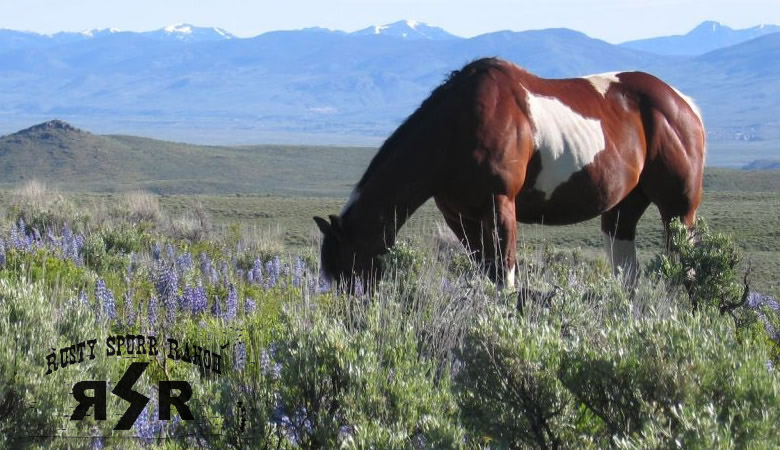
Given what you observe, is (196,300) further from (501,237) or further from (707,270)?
(707,270)

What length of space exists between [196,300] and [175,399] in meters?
2.39

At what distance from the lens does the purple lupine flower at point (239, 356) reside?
187 inches

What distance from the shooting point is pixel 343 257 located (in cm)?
691

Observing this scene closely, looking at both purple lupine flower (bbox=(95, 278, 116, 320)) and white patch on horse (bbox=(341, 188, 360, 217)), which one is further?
white patch on horse (bbox=(341, 188, 360, 217))

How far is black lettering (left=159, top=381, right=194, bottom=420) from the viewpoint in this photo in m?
4.34

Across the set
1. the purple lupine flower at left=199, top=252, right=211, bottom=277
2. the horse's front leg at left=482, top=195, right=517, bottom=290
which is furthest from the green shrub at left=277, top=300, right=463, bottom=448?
the purple lupine flower at left=199, top=252, right=211, bottom=277

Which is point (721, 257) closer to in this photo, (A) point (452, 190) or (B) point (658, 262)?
(B) point (658, 262)

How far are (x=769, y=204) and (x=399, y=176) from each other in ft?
88.8

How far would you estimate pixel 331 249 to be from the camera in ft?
22.7

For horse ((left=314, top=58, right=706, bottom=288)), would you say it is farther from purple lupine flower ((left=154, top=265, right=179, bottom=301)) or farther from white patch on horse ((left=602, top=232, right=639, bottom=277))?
purple lupine flower ((left=154, top=265, right=179, bottom=301))

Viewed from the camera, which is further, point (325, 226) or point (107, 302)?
point (325, 226)

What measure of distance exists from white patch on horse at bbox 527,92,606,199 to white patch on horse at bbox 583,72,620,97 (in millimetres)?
584

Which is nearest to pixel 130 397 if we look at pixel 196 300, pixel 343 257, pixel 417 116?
pixel 196 300

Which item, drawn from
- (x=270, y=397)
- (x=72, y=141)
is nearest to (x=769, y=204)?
(x=270, y=397)
